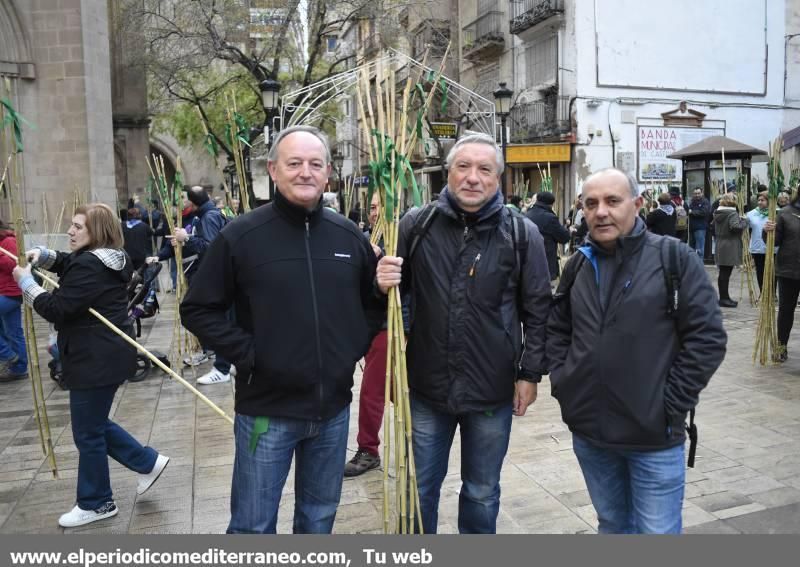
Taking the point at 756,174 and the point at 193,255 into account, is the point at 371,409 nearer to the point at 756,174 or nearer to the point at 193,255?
the point at 193,255

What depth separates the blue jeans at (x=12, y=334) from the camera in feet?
23.5

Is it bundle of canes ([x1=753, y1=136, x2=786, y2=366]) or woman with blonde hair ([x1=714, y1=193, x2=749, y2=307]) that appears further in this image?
woman with blonde hair ([x1=714, y1=193, x2=749, y2=307])

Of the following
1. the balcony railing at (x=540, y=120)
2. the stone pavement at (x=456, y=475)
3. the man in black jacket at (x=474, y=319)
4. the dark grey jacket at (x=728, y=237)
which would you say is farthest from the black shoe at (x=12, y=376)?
the balcony railing at (x=540, y=120)

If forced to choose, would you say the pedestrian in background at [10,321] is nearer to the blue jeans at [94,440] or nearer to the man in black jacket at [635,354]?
the blue jeans at [94,440]

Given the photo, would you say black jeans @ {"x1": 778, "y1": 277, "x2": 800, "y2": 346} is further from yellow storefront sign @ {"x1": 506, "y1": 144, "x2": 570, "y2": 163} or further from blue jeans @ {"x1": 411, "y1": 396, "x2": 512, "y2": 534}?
yellow storefront sign @ {"x1": 506, "y1": 144, "x2": 570, "y2": 163}

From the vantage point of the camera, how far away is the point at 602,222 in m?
2.53

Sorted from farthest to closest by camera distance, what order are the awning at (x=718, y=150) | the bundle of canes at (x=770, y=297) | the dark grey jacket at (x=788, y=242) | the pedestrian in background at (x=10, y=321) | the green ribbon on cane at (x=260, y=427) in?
1. the awning at (x=718, y=150)
2. the pedestrian in background at (x=10, y=321)
3. the bundle of canes at (x=770, y=297)
4. the dark grey jacket at (x=788, y=242)
5. the green ribbon on cane at (x=260, y=427)

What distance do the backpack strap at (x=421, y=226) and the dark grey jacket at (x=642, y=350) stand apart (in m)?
0.69

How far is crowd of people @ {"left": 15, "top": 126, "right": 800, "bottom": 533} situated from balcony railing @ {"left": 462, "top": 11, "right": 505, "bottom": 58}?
25116 millimetres

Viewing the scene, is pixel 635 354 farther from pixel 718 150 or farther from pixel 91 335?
pixel 718 150

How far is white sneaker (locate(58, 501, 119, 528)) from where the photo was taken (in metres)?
3.71

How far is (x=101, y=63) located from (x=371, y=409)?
39.2 feet

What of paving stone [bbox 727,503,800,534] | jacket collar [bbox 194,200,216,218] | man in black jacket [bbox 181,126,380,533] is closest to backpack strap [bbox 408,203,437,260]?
man in black jacket [bbox 181,126,380,533]
